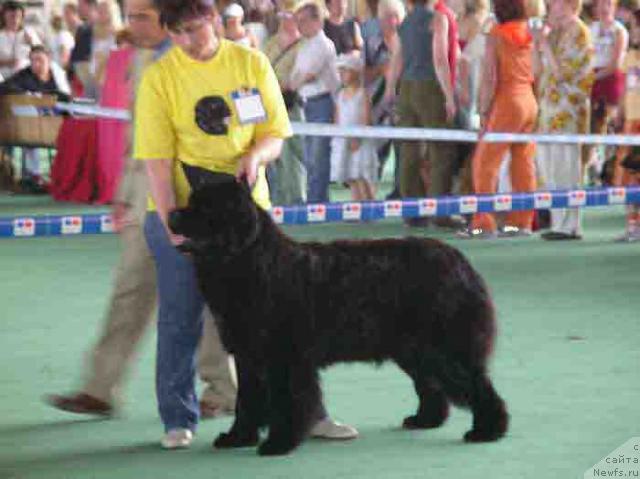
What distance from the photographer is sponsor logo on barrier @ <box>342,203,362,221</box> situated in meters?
10.0

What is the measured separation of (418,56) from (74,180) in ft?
14.4

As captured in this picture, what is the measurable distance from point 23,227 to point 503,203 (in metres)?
3.37

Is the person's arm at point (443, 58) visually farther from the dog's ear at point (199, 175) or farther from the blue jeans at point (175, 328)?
the dog's ear at point (199, 175)

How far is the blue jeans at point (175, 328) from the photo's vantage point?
234 inches

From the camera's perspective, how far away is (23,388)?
7.21 m

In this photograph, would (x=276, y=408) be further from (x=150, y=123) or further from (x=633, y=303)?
(x=633, y=303)

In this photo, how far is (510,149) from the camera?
12266 millimetres

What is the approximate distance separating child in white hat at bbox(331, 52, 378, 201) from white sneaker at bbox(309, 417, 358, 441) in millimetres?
7886

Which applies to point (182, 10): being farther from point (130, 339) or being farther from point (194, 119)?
point (130, 339)

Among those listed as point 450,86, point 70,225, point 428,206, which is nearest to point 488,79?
point 450,86

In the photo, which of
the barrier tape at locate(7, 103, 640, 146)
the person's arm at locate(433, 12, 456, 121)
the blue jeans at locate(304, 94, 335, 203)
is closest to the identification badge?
the barrier tape at locate(7, 103, 640, 146)

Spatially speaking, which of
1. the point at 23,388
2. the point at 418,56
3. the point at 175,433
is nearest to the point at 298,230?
the point at 418,56

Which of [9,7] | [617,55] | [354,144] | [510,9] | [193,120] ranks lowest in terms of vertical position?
[354,144]

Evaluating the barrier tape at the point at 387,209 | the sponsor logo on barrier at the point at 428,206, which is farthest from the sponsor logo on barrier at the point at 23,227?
the sponsor logo on barrier at the point at 428,206
